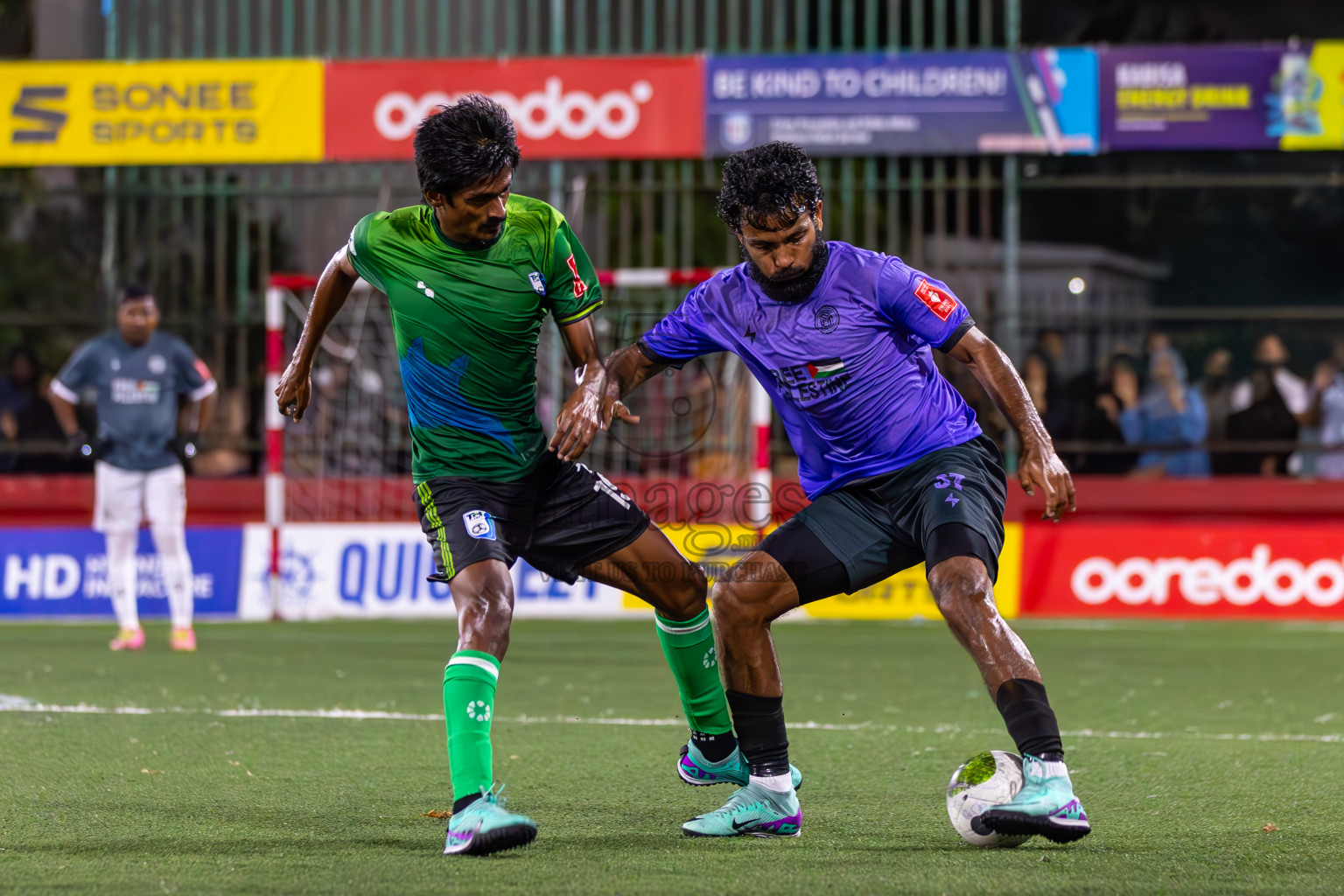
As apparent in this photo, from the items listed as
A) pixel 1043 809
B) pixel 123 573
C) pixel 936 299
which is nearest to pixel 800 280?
pixel 936 299

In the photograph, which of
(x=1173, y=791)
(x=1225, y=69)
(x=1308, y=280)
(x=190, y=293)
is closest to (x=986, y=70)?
(x=1225, y=69)

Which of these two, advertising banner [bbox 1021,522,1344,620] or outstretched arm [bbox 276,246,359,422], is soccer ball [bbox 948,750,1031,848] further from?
advertising banner [bbox 1021,522,1344,620]

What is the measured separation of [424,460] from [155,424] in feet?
19.1

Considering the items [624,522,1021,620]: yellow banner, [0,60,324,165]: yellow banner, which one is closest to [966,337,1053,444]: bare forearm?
A: [624,522,1021,620]: yellow banner

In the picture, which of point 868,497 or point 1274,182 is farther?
point 1274,182

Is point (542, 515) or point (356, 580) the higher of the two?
point (542, 515)

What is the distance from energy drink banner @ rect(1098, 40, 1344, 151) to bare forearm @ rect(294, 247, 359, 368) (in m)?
10.2

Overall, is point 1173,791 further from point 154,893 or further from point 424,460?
point 154,893

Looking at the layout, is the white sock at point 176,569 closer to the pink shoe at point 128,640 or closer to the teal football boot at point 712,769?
the pink shoe at point 128,640

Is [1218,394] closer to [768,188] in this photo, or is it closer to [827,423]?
[827,423]

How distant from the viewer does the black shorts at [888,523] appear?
4840 mm

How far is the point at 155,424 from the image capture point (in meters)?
10.4

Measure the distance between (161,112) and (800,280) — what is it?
434 inches

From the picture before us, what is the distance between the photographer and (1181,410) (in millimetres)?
14133
